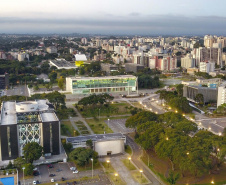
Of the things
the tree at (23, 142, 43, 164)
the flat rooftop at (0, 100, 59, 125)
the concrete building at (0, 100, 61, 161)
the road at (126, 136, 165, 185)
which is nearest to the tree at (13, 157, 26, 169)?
the tree at (23, 142, 43, 164)

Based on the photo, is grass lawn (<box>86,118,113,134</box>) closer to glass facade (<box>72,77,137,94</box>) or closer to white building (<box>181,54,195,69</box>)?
glass facade (<box>72,77,137,94</box>)

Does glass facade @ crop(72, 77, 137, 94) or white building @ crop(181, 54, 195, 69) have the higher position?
white building @ crop(181, 54, 195, 69)

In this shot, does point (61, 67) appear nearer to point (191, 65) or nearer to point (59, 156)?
point (191, 65)

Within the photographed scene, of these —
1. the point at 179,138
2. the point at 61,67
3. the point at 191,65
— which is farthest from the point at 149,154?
the point at 191,65

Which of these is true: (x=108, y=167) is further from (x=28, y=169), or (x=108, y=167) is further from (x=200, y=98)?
(x=200, y=98)

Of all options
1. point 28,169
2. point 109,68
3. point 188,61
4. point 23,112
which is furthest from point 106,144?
point 188,61
